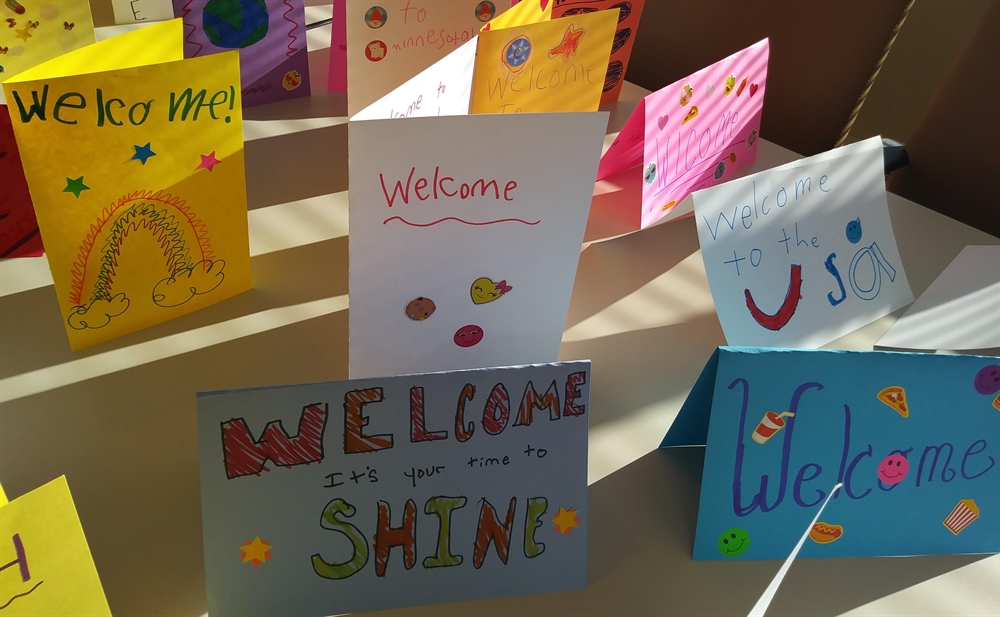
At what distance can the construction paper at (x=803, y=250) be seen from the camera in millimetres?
809

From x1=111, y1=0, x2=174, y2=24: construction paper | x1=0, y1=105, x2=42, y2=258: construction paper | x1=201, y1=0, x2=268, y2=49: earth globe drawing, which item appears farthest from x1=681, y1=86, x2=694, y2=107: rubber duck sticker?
x1=111, y1=0, x2=174, y2=24: construction paper

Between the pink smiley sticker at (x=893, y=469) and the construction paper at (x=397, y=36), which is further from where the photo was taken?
the construction paper at (x=397, y=36)

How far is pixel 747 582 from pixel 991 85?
102cm

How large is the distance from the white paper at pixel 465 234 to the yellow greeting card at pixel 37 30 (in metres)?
0.66

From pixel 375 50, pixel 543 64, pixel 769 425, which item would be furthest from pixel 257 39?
pixel 769 425

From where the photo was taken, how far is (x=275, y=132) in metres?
1.19

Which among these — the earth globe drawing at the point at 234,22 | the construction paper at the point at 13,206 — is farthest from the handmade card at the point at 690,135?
the construction paper at the point at 13,206

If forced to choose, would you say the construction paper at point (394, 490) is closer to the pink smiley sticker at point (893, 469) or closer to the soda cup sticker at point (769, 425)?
the soda cup sticker at point (769, 425)

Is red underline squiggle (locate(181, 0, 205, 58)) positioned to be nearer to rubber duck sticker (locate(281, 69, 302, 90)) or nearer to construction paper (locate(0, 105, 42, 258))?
rubber duck sticker (locate(281, 69, 302, 90))

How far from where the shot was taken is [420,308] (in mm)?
750

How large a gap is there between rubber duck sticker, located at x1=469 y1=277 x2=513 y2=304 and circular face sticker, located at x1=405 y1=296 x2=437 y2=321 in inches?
1.7

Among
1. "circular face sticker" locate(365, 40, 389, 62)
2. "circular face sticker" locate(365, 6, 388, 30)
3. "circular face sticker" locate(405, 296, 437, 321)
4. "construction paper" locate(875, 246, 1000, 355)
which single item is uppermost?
"circular face sticker" locate(365, 6, 388, 30)

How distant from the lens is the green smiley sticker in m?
0.66

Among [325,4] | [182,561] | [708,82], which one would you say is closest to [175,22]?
[182,561]
